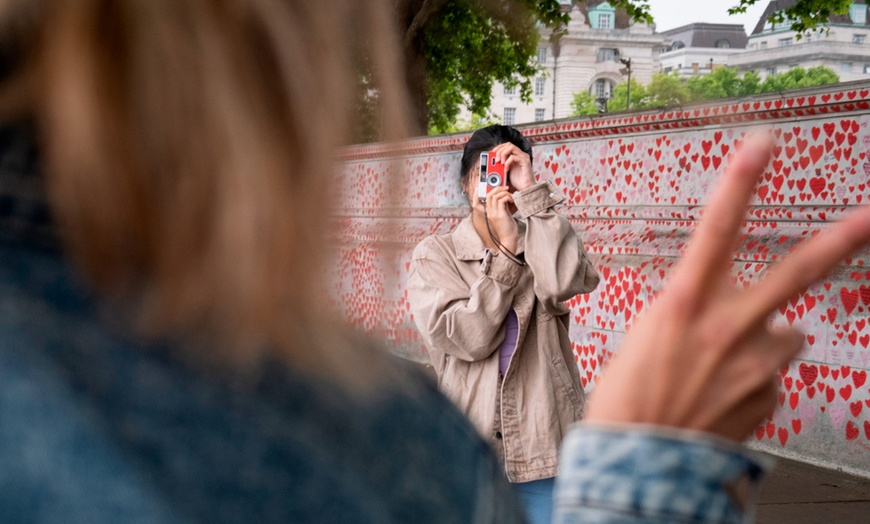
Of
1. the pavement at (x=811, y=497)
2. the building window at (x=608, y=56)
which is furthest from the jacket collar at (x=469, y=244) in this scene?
the pavement at (x=811, y=497)

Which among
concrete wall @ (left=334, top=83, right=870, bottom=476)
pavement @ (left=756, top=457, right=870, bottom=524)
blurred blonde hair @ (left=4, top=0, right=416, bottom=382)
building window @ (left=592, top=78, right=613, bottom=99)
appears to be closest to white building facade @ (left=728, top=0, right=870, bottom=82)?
building window @ (left=592, top=78, right=613, bottom=99)

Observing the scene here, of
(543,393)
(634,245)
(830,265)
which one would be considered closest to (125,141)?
(830,265)

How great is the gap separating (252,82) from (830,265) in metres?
0.48

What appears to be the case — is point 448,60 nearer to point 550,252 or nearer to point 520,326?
point 550,252

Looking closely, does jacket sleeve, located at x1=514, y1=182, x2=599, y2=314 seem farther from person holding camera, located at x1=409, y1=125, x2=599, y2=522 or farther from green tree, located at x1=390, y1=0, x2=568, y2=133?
green tree, located at x1=390, y1=0, x2=568, y2=133

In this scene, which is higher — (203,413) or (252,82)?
(252,82)

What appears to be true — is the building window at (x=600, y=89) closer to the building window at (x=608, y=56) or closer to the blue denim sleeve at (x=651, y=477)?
the building window at (x=608, y=56)

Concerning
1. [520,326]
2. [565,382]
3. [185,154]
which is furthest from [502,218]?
[185,154]

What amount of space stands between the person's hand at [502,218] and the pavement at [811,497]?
2540 millimetres

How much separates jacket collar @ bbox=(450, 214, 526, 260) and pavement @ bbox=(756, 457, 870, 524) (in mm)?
2633

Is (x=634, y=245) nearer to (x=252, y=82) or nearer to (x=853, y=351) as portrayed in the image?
(x=853, y=351)

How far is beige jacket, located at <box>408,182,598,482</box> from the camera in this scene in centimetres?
362

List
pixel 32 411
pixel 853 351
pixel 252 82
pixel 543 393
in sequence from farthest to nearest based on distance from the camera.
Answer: pixel 853 351 → pixel 543 393 → pixel 252 82 → pixel 32 411

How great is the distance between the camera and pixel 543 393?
3.67 metres
